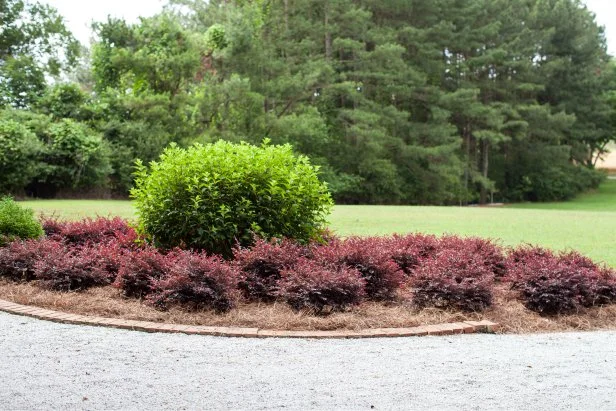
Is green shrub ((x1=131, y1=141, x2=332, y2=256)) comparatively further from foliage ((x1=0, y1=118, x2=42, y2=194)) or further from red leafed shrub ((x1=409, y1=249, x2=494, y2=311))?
foliage ((x1=0, y1=118, x2=42, y2=194))

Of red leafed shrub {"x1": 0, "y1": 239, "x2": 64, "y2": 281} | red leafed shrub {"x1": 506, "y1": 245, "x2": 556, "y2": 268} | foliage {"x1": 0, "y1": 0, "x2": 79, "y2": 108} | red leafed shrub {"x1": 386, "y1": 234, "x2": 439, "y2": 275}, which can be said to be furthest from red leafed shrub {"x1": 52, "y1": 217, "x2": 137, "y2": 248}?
foliage {"x1": 0, "y1": 0, "x2": 79, "y2": 108}

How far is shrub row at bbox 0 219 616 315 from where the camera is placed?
5621mm

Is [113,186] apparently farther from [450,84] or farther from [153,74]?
[450,84]

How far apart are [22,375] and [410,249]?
4.75 metres

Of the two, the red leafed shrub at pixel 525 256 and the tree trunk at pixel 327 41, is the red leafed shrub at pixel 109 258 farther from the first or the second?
the tree trunk at pixel 327 41

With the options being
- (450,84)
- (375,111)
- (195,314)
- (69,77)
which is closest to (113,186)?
(375,111)

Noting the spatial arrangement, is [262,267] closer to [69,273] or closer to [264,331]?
[264,331]

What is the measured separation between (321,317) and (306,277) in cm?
46

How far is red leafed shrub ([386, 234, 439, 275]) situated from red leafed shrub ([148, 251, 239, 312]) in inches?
92.4

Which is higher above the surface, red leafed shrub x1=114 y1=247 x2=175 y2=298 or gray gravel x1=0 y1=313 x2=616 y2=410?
red leafed shrub x1=114 y1=247 x2=175 y2=298

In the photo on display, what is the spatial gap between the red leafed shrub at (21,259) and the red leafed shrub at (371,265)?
3.04 meters

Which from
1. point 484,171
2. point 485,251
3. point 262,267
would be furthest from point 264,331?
point 484,171

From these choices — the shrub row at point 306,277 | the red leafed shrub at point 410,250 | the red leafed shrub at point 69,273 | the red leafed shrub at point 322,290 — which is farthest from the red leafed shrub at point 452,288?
the red leafed shrub at point 69,273

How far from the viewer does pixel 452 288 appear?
576cm
